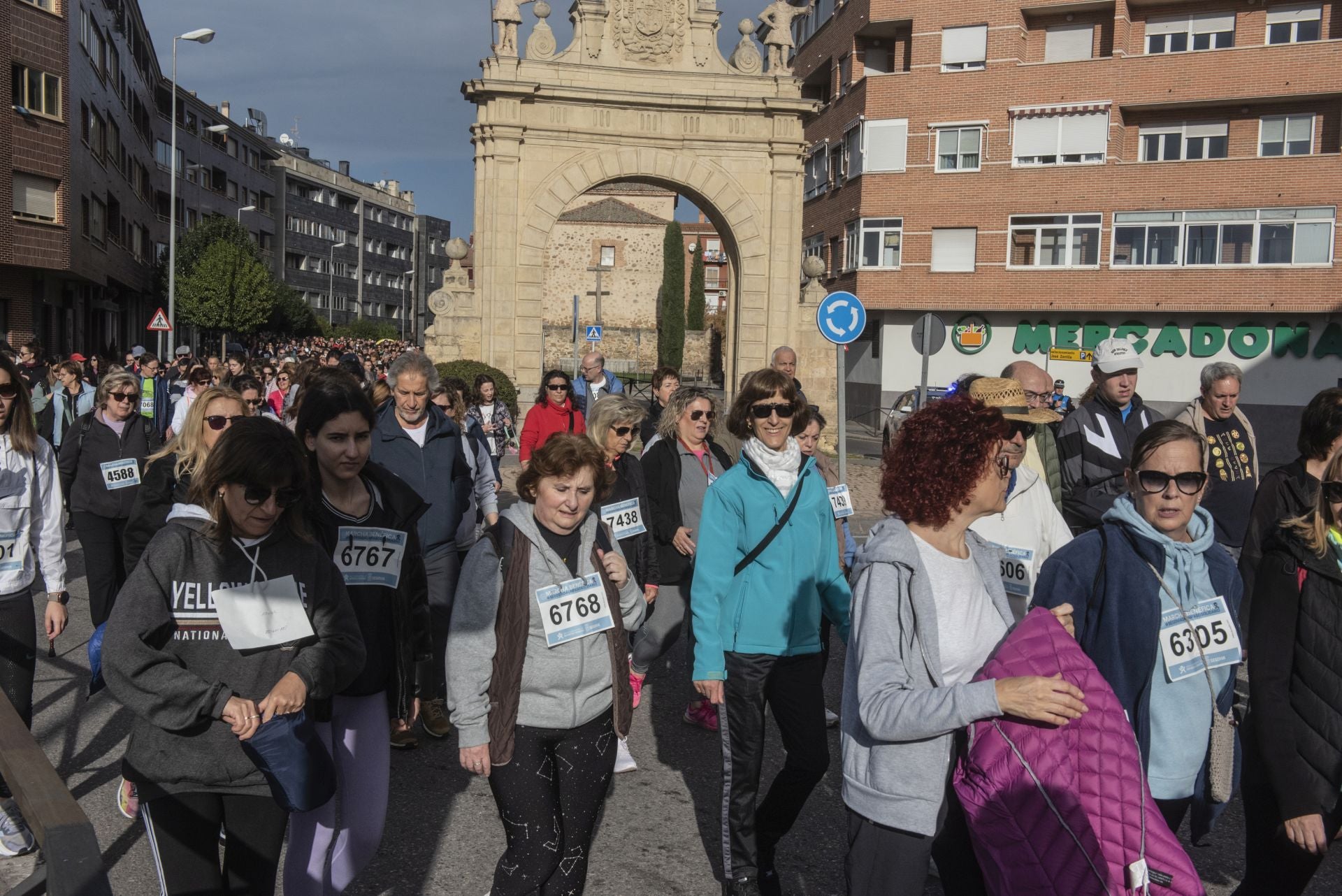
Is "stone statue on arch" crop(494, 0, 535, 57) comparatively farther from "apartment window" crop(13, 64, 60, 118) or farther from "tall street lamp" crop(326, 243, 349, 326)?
"tall street lamp" crop(326, 243, 349, 326)

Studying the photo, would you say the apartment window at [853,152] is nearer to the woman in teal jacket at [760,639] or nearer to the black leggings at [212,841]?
the woman in teal jacket at [760,639]

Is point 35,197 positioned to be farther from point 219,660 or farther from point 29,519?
point 219,660

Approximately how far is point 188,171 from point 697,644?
72177mm

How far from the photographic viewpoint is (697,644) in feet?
14.7

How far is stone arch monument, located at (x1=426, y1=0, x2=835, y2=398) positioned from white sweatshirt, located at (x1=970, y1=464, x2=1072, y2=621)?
22195 mm

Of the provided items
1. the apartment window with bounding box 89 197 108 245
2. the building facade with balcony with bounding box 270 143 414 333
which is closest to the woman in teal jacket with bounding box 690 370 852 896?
the apartment window with bounding box 89 197 108 245

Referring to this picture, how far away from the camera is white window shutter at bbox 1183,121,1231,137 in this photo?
34.7 meters

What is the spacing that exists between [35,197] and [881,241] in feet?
81.4

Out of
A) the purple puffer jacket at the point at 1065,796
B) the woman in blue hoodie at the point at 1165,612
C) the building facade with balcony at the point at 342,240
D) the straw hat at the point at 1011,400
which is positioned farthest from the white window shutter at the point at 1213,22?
the building facade with balcony at the point at 342,240

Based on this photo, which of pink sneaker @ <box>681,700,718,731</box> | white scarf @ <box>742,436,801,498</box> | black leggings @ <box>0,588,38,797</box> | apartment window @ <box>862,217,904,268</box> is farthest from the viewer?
apartment window @ <box>862,217,904,268</box>

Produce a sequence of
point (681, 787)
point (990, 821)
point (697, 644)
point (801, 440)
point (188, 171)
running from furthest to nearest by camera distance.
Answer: point (188, 171), point (801, 440), point (681, 787), point (697, 644), point (990, 821)

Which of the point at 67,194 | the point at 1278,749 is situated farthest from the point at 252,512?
the point at 67,194

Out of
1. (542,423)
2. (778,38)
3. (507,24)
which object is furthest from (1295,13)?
(542,423)

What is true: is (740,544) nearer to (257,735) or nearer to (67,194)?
(257,735)
